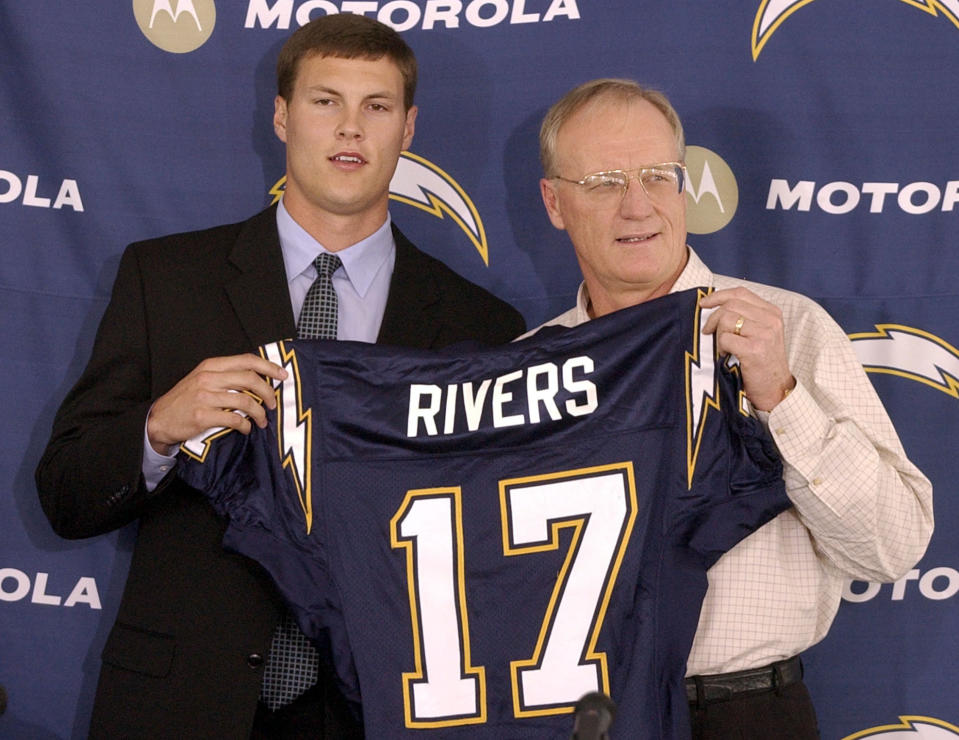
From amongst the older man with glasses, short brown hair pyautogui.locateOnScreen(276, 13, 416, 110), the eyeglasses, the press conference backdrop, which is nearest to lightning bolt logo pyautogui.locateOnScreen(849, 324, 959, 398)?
the press conference backdrop

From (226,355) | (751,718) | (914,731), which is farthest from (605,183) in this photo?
(914,731)

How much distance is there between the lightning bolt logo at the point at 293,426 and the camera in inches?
75.5

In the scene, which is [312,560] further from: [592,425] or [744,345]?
[744,345]

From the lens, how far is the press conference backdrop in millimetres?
2635

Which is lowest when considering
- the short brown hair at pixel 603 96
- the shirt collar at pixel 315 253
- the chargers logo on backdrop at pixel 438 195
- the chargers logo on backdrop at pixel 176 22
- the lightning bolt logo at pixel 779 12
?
the shirt collar at pixel 315 253

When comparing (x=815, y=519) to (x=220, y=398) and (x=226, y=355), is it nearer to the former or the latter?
(x=220, y=398)

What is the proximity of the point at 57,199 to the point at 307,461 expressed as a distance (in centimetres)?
118

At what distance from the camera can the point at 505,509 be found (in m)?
1.88

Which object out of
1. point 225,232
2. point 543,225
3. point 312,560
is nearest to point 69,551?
point 225,232

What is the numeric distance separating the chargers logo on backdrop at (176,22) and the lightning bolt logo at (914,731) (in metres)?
2.24

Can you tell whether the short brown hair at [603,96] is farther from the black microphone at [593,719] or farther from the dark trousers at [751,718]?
the black microphone at [593,719]

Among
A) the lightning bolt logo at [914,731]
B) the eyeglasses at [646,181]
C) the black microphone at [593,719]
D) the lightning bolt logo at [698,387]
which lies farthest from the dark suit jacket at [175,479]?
the lightning bolt logo at [914,731]

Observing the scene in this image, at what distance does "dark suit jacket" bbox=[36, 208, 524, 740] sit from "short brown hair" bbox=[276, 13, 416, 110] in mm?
296

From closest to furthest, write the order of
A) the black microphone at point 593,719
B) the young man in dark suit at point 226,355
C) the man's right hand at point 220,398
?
the black microphone at point 593,719
the man's right hand at point 220,398
the young man in dark suit at point 226,355
